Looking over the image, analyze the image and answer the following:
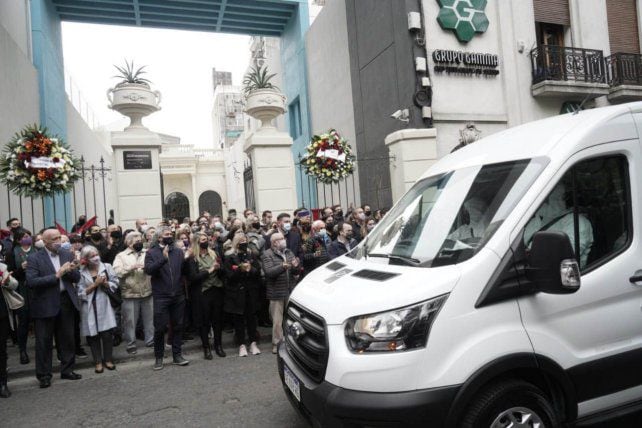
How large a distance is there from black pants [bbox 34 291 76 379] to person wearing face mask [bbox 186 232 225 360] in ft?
5.28

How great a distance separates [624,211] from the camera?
3.26m

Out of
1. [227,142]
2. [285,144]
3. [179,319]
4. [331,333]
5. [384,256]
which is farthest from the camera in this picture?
[227,142]

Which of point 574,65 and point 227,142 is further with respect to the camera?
point 227,142

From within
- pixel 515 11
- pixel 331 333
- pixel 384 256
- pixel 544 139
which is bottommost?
pixel 331 333

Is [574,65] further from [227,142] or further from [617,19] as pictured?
[227,142]

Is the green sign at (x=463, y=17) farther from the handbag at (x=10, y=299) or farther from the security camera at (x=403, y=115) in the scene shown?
the handbag at (x=10, y=299)

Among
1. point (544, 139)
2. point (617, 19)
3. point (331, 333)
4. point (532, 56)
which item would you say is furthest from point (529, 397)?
point (617, 19)

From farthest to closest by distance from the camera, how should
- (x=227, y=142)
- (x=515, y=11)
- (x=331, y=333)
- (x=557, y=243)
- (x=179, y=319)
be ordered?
(x=227, y=142) < (x=515, y=11) < (x=179, y=319) < (x=331, y=333) < (x=557, y=243)

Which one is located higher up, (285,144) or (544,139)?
(285,144)

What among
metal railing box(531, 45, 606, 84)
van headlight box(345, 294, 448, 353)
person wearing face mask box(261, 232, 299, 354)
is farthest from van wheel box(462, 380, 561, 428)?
metal railing box(531, 45, 606, 84)

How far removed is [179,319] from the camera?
20.4 feet

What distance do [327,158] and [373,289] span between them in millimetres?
7908

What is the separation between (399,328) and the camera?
271cm

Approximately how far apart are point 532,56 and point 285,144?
8.85 metres
